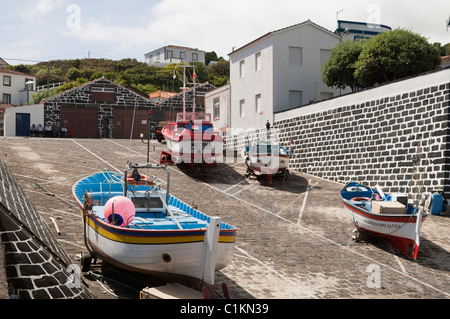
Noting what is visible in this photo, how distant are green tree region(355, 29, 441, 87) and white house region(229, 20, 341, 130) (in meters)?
3.75

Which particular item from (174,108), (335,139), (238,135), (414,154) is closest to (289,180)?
(335,139)

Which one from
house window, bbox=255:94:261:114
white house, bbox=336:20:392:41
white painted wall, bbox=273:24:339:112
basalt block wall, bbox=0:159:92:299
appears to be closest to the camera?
basalt block wall, bbox=0:159:92:299

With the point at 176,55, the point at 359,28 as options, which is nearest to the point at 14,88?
the point at 359,28

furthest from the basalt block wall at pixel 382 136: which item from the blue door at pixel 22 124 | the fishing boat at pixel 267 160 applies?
the blue door at pixel 22 124

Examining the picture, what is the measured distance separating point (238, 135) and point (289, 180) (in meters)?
9.47

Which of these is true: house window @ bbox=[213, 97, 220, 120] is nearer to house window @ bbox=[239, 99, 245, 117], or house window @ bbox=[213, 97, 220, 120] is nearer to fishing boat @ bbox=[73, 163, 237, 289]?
house window @ bbox=[239, 99, 245, 117]

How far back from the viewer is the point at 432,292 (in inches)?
370

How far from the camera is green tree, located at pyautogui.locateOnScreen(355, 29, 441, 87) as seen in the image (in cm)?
2327

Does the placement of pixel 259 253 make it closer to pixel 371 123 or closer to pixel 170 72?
pixel 371 123

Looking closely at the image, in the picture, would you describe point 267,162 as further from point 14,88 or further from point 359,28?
point 14,88

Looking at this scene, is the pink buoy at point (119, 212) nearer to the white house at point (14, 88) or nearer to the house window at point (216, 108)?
the house window at point (216, 108)

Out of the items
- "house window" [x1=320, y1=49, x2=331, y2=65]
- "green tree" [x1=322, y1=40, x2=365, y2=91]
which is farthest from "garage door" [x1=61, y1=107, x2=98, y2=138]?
"green tree" [x1=322, y1=40, x2=365, y2=91]

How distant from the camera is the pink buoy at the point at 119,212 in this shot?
327 inches

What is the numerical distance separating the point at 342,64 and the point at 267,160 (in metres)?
9.30
